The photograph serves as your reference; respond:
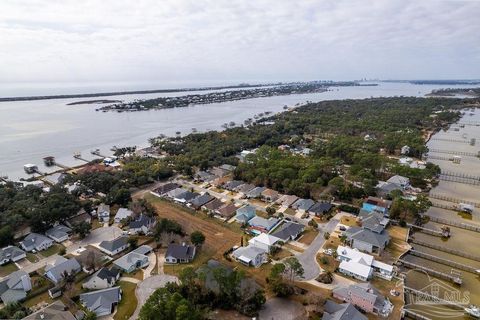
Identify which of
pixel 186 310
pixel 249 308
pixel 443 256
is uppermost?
pixel 186 310

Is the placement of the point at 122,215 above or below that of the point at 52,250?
above

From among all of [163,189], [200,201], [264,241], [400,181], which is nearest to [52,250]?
[163,189]

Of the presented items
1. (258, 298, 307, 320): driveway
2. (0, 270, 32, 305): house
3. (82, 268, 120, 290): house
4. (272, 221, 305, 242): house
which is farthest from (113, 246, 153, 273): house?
(272, 221, 305, 242): house

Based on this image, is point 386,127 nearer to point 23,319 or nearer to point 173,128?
point 173,128

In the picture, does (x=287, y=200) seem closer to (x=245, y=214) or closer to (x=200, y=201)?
(x=245, y=214)

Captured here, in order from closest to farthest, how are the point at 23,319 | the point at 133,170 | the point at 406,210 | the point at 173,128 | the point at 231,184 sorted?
the point at 23,319
the point at 406,210
the point at 231,184
the point at 133,170
the point at 173,128

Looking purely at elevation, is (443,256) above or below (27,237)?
below

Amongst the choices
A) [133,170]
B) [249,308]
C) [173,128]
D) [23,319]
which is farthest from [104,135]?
[249,308]
